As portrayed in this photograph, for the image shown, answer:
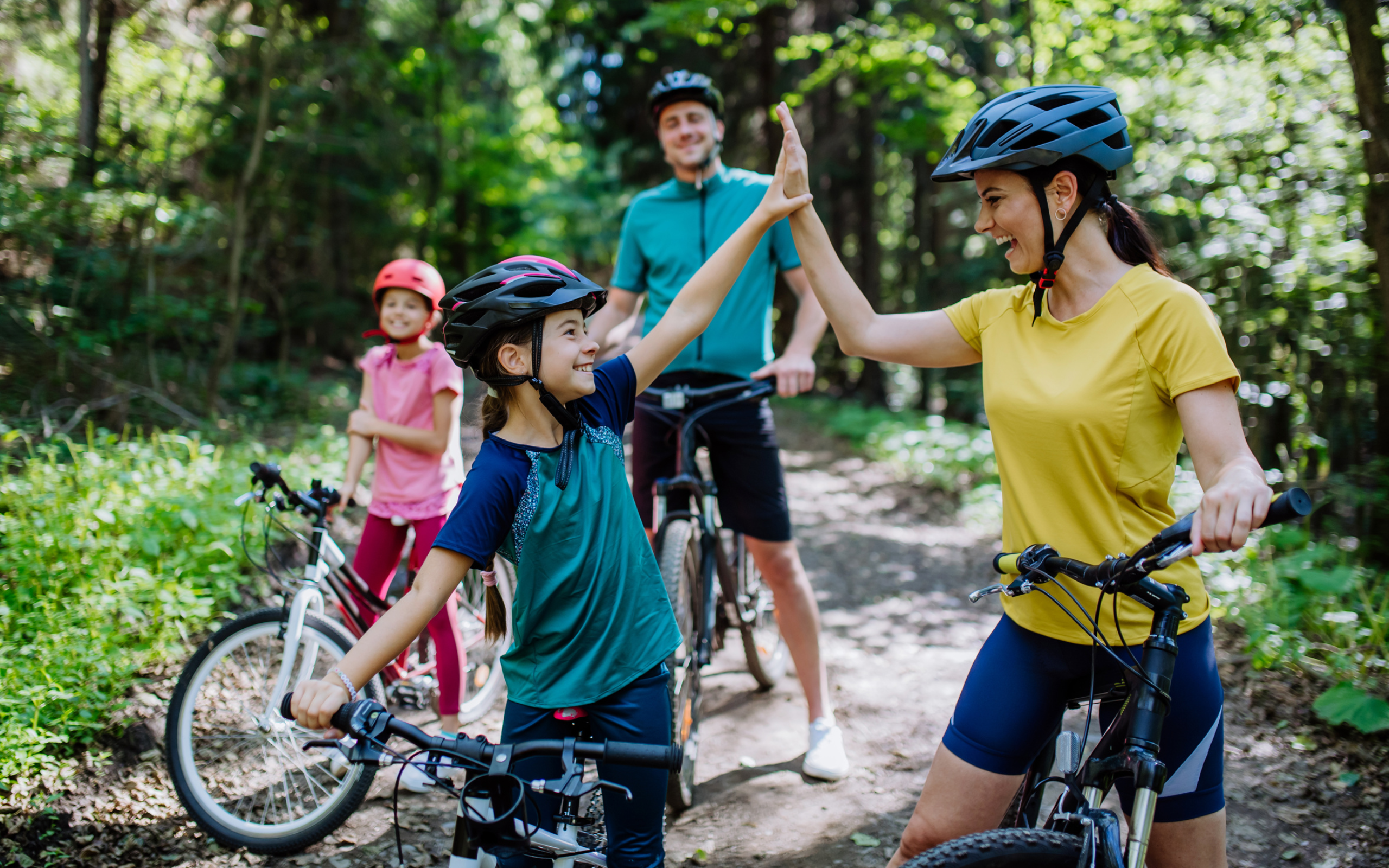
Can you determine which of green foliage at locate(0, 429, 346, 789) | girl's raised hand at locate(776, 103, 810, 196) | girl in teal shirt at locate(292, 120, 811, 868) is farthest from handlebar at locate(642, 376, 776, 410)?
green foliage at locate(0, 429, 346, 789)

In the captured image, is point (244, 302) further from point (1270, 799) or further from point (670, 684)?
point (1270, 799)

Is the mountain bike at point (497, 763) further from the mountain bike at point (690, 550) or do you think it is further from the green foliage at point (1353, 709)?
the green foliage at point (1353, 709)

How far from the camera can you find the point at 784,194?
2.56 metres

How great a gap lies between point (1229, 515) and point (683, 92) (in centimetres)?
280

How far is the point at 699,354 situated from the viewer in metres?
3.63

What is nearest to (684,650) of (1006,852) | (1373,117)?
(1006,852)

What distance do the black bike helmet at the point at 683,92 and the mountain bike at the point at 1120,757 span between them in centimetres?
257

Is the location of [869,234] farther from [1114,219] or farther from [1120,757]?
[1120,757]

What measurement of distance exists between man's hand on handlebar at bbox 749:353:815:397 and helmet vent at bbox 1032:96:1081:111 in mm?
1307

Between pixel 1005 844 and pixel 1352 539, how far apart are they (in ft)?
22.4

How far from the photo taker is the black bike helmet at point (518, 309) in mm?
2072

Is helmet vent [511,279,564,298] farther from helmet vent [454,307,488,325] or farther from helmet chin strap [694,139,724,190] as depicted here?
helmet chin strap [694,139,724,190]

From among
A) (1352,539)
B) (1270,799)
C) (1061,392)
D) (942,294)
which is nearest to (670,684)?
(1061,392)

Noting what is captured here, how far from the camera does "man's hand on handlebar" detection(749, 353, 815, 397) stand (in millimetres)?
3301
